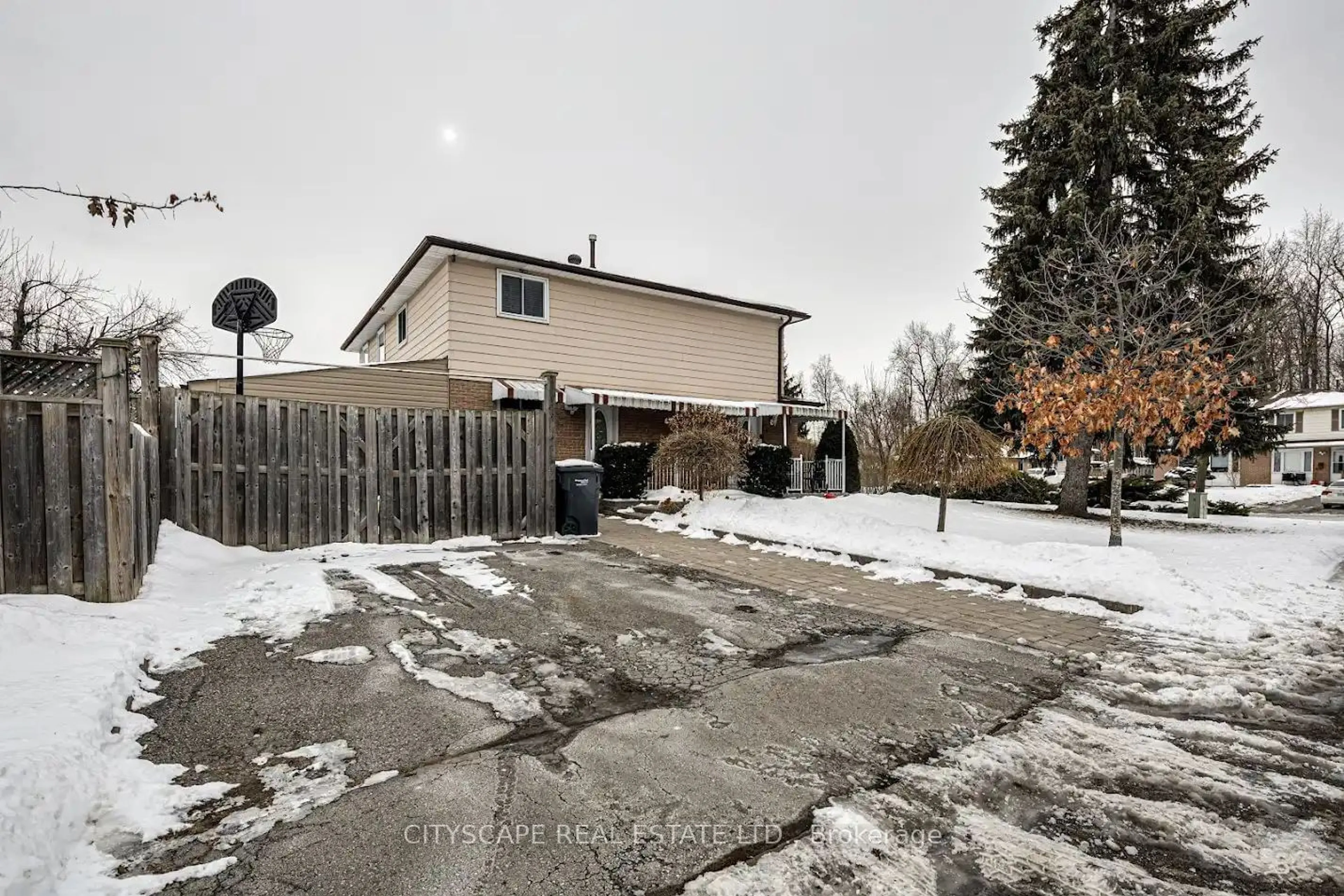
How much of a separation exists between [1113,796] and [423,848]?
268cm

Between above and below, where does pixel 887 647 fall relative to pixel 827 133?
below

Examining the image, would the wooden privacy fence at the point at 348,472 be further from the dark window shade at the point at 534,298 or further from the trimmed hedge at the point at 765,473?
the trimmed hedge at the point at 765,473

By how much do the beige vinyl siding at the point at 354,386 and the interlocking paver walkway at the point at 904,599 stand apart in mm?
6887

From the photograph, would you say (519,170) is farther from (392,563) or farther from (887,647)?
(887,647)

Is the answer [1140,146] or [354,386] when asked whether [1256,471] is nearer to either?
[1140,146]

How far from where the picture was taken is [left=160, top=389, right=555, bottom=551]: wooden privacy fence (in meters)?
6.57

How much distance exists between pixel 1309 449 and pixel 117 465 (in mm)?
53154

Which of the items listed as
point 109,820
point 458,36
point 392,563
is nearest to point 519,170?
point 458,36

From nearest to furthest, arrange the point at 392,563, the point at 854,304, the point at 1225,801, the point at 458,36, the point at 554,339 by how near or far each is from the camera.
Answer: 1. the point at 1225,801
2. the point at 392,563
3. the point at 458,36
4. the point at 554,339
5. the point at 854,304

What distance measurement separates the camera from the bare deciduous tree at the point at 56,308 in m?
→ 15.8

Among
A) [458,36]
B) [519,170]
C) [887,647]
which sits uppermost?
[458,36]

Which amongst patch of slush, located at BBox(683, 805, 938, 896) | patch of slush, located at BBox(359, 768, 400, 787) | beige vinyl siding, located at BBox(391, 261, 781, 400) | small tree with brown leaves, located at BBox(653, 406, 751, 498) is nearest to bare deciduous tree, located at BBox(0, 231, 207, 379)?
beige vinyl siding, located at BBox(391, 261, 781, 400)

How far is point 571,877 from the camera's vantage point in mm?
1855

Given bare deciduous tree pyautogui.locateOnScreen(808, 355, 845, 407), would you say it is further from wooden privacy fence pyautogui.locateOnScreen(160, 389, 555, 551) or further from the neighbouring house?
wooden privacy fence pyautogui.locateOnScreen(160, 389, 555, 551)
